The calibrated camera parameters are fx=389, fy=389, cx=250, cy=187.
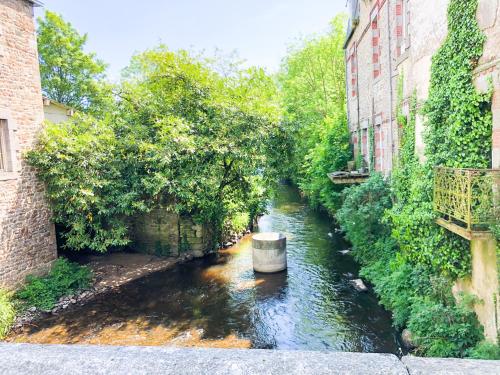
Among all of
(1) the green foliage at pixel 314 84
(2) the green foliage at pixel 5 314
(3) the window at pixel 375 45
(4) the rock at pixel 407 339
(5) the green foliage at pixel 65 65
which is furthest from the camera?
(1) the green foliage at pixel 314 84

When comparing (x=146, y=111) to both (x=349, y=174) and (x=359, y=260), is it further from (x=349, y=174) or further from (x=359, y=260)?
(x=359, y=260)

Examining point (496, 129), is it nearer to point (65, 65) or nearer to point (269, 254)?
point (269, 254)

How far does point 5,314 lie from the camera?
31.5 ft

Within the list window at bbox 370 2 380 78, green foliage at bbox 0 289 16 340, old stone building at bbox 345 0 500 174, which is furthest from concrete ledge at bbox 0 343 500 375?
window at bbox 370 2 380 78

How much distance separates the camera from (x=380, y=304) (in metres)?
10.1

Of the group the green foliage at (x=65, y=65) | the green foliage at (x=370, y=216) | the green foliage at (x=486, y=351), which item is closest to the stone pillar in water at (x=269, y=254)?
the green foliage at (x=370, y=216)

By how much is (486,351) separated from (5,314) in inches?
406

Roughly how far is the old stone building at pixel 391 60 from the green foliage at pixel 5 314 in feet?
35.6

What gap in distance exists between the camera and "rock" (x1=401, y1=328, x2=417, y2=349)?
26.2ft

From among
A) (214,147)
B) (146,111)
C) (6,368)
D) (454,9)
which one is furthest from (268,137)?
(6,368)

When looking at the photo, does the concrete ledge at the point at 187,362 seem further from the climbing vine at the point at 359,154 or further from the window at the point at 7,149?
the climbing vine at the point at 359,154

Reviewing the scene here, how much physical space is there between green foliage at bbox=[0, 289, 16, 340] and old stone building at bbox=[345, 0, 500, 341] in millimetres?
9999

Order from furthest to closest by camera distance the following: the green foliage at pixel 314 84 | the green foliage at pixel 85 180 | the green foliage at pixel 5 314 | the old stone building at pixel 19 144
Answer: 1. the green foliage at pixel 314 84
2. the green foliage at pixel 85 180
3. the old stone building at pixel 19 144
4. the green foliage at pixel 5 314

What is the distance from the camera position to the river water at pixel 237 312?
29.3ft
